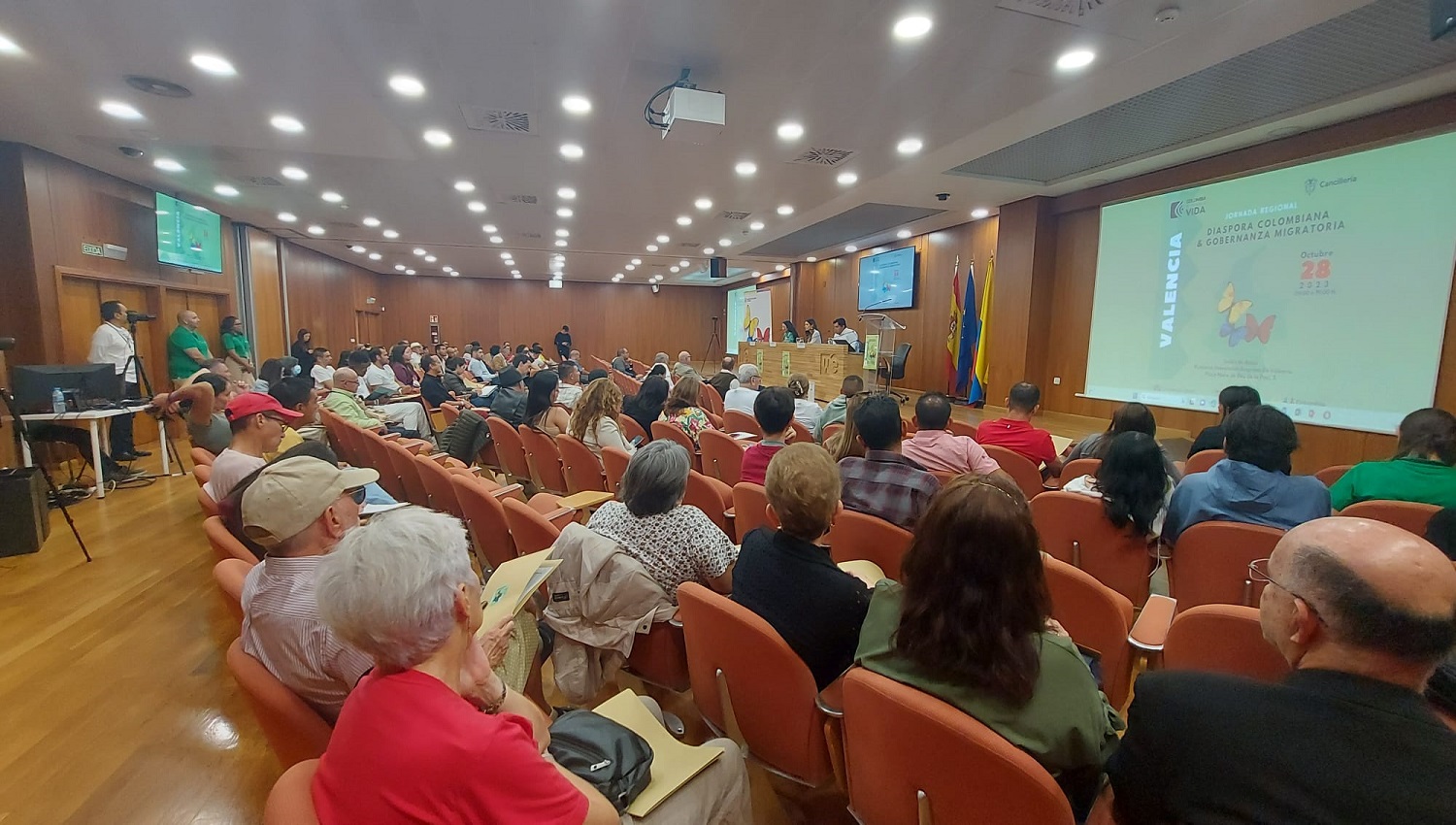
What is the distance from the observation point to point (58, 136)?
559 cm

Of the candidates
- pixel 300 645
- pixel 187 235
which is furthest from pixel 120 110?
pixel 300 645

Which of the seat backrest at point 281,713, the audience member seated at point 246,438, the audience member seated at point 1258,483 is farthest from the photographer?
the audience member seated at point 246,438

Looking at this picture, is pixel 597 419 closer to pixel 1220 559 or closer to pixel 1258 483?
pixel 1220 559

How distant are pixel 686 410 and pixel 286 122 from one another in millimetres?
4543

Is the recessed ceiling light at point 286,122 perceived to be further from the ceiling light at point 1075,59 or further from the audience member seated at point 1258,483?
the audience member seated at point 1258,483

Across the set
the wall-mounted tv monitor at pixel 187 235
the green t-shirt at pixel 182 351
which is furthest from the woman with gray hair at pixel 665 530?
the wall-mounted tv monitor at pixel 187 235

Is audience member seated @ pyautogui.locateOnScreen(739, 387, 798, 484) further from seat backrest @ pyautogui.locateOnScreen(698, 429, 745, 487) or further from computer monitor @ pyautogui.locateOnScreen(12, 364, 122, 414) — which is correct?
computer monitor @ pyautogui.locateOnScreen(12, 364, 122, 414)

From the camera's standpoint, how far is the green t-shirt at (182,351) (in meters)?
7.26

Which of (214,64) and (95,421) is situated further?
(95,421)

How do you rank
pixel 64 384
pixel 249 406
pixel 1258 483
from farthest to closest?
pixel 64 384 < pixel 249 406 < pixel 1258 483

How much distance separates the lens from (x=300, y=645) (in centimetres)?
132

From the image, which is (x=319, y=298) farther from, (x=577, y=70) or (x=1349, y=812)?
(x=1349, y=812)

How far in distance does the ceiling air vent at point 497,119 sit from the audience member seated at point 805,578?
473 centimetres

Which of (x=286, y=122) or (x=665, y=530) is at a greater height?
(x=286, y=122)
